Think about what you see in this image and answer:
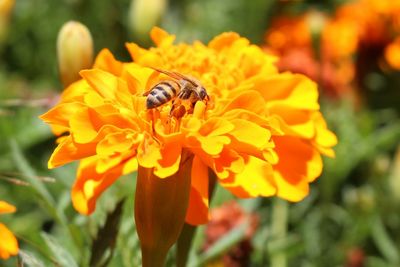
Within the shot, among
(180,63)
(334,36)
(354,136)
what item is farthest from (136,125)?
(334,36)

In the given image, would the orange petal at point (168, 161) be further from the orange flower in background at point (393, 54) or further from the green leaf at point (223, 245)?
the orange flower in background at point (393, 54)

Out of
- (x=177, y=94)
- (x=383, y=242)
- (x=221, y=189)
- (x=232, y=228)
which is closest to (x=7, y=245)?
(x=177, y=94)

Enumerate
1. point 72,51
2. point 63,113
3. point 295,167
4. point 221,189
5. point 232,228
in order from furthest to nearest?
1. point 221,189
2. point 232,228
3. point 72,51
4. point 295,167
5. point 63,113

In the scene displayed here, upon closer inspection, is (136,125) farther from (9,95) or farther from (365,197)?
(9,95)

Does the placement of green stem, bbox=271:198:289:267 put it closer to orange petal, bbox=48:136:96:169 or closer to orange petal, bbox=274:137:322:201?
orange petal, bbox=274:137:322:201

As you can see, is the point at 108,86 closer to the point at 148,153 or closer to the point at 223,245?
the point at 148,153

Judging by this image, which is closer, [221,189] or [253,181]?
[253,181]

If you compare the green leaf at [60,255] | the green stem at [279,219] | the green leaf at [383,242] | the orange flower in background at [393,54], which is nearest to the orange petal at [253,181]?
the green leaf at [60,255]
